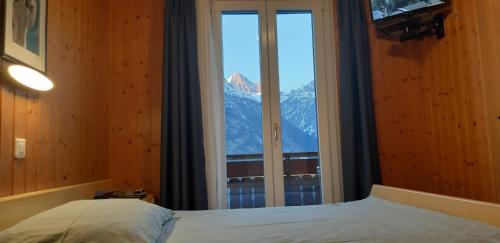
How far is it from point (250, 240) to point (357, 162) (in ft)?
6.25

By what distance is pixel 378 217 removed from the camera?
5.63ft

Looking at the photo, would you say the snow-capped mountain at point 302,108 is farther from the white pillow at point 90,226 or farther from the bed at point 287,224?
the white pillow at point 90,226

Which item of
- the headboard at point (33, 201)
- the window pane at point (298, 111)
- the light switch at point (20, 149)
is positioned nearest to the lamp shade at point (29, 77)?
the light switch at point (20, 149)

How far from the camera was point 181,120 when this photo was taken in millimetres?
2916

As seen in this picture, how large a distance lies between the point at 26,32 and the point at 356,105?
7.97 ft

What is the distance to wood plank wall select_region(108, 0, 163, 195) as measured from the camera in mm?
3043

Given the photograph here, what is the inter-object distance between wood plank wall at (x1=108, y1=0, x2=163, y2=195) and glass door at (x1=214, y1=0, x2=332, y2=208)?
1.87 feet

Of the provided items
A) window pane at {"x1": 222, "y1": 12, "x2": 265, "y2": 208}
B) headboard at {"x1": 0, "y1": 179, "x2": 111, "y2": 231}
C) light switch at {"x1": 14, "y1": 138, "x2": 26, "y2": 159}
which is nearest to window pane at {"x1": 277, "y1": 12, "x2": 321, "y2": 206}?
window pane at {"x1": 222, "y1": 12, "x2": 265, "y2": 208}

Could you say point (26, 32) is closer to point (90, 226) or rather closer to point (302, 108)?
point (90, 226)

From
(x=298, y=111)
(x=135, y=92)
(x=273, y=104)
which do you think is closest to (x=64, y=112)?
(x=135, y=92)

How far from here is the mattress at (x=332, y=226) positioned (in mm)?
1362

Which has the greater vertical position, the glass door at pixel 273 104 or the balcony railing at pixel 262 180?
the glass door at pixel 273 104

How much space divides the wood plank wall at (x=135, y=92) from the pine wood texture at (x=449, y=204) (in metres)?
1.85

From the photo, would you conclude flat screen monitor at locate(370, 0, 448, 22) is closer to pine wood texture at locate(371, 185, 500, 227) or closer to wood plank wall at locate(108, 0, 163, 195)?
pine wood texture at locate(371, 185, 500, 227)
